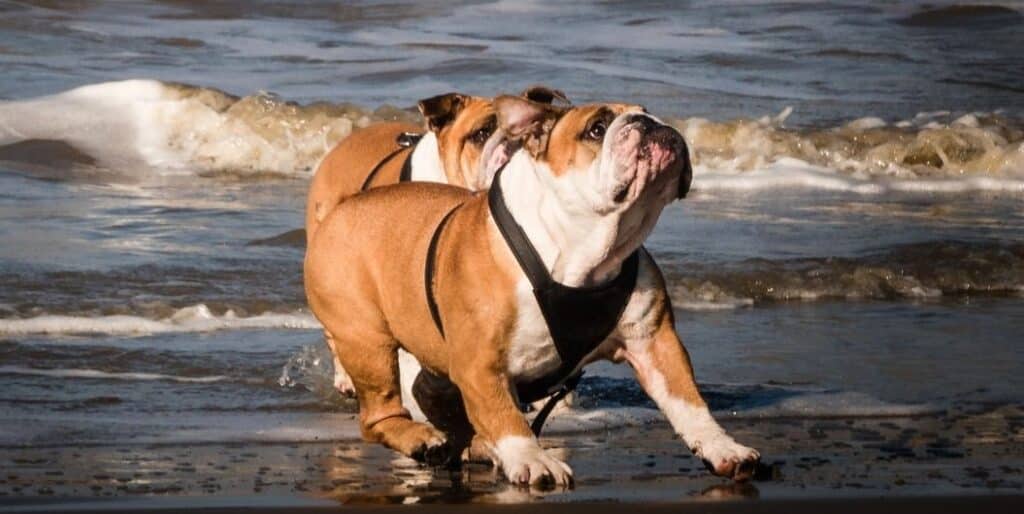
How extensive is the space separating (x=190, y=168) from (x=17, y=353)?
6649mm

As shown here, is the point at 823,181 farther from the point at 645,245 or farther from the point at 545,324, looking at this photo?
the point at 545,324

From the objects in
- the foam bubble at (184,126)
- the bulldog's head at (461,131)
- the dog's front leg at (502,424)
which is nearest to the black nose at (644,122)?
the dog's front leg at (502,424)

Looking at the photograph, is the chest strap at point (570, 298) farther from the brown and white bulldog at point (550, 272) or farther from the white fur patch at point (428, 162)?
the white fur patch at point (428, 162)

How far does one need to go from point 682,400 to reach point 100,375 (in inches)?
128

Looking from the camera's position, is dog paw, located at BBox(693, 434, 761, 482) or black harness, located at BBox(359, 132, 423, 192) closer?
dog paw, located at BBox(693, 434, 761, 482)

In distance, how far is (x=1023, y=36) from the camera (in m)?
22.8

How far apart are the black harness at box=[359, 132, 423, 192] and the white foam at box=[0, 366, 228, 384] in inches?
41.2

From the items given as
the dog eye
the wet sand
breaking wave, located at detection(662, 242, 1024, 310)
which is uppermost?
the dog eye

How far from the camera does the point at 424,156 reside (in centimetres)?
899

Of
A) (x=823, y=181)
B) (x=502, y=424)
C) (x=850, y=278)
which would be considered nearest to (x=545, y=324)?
(x=502, y=424)

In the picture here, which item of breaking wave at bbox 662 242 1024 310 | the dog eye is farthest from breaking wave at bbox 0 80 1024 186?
the dog eye

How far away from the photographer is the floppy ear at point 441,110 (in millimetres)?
8945

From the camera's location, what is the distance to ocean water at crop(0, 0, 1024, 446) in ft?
27.9

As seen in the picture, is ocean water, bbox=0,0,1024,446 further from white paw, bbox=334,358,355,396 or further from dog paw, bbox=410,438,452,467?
dog paw, bbox=410,438,452,467
